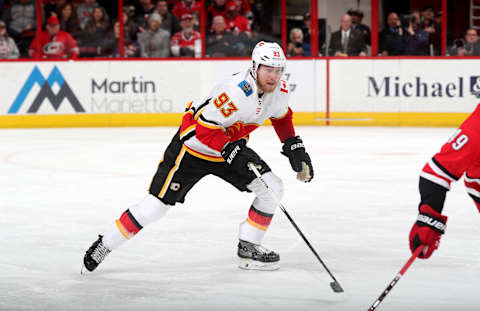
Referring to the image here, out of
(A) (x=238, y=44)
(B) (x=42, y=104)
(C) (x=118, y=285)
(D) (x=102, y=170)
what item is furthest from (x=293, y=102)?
(C) (x=118, y=285)

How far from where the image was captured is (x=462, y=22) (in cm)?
1210

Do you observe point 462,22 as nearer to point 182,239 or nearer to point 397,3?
point 397,3

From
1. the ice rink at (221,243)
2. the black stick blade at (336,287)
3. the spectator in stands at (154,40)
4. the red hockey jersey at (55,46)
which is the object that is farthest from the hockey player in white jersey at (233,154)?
the red hockey jersey at (55,46)

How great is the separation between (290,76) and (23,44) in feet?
13.0

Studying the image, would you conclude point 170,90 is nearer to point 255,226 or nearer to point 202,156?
point 255,226

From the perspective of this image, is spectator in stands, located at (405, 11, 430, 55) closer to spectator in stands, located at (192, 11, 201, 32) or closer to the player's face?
spectator in stands, located at (192, 11, 201, 32)

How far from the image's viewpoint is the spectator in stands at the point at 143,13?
490 inches

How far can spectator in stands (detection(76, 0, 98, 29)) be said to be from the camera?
12.4 meters

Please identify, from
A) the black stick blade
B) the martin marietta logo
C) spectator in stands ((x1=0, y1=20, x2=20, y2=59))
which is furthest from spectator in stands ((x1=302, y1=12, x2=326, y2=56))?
the black stick blade

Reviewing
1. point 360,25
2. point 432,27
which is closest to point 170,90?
point 360,25

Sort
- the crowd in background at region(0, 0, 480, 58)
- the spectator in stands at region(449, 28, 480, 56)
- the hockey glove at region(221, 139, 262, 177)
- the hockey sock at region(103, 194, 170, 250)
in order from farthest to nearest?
1. the crowd in background at region(0, 0, 480, 58)
2. the spectator in stands at region(449, 28, 480, 56)
3. the hockey sock at region(103, 194, 170, 250)
4. the hockey glove at region(221, 139, 262, 177)

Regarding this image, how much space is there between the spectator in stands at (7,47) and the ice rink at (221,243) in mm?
4000

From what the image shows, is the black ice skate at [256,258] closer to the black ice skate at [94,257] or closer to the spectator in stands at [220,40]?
the black ice skate at [94,257]

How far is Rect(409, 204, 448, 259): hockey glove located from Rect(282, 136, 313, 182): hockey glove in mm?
1322
